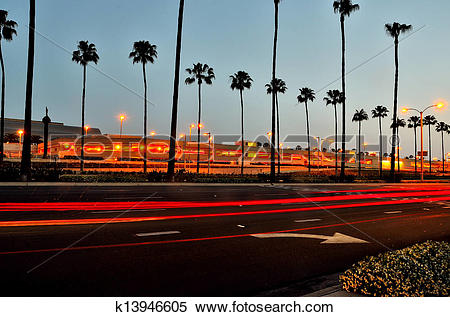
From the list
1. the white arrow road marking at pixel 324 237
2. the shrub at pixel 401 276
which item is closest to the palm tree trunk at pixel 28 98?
the white arrow road marking at pixel 324 237

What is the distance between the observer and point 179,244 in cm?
786

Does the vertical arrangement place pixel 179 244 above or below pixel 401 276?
below

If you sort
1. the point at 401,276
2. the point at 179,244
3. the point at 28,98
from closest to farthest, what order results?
the point at 401,276 < the point at 179,244 < the point at 28,98

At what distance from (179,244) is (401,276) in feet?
17.5

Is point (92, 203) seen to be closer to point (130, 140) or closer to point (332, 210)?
point (332, 210)

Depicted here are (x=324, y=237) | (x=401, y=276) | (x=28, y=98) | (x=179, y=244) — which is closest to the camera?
(x=401, y=276)

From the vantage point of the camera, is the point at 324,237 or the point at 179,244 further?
the point at 324,237

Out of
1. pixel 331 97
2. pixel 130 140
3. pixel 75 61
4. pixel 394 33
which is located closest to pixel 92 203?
pixel 75 61

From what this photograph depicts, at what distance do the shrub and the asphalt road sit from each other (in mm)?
1332

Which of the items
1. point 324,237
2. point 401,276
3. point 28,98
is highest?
point 28,98

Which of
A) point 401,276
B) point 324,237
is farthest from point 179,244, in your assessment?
point 401,276

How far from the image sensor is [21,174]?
24.0 m

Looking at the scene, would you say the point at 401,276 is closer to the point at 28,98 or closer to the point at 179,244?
the point at 179,244

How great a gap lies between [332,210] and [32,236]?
1322 centimetres
